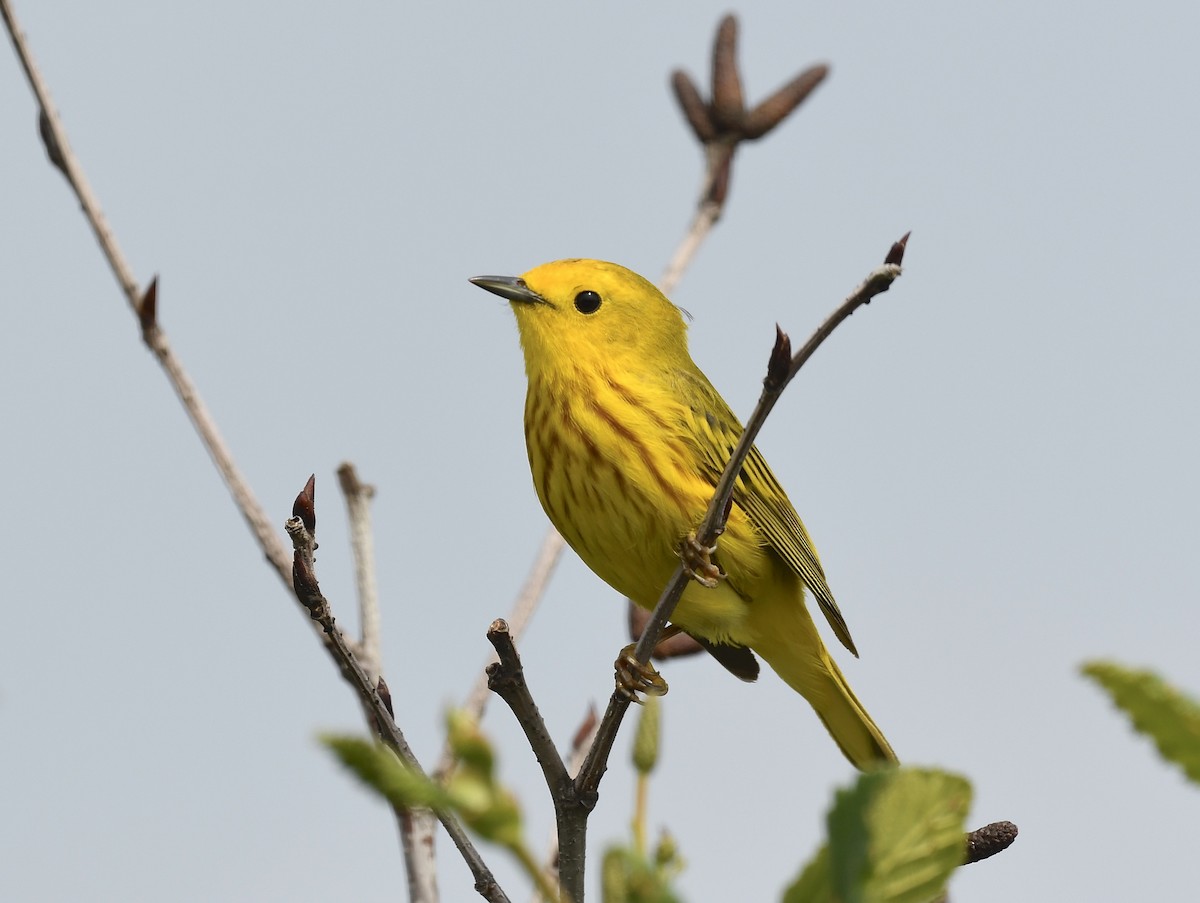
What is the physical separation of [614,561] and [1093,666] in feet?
10.7

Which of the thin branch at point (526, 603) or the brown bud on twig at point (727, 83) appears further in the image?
the brown bud on twig at point (727, 83)

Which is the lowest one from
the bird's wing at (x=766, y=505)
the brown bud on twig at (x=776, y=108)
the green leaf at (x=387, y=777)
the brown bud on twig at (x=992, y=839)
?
the brown bud on twig at (x=992, y=839)

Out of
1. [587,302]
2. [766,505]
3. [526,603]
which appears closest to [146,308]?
[526,603]

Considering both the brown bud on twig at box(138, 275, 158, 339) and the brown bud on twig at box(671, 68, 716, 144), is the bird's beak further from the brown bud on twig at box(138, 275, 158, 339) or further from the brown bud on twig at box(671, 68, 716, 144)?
the brown bud on twig at box(138, 275, 158, 339)

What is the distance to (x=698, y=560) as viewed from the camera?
291 cm

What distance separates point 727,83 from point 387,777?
378 centimetres

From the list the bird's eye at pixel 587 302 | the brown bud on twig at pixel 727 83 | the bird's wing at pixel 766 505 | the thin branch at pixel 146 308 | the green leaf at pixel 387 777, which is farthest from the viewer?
the bird's eye at pixel 587 302

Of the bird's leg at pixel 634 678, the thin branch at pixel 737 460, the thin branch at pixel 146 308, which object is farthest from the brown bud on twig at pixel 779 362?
the bird's leg at pixel 634 678

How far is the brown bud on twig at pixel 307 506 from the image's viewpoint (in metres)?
2.16

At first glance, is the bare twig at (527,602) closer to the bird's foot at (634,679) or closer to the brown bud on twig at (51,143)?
the bird's foot at (634,679)

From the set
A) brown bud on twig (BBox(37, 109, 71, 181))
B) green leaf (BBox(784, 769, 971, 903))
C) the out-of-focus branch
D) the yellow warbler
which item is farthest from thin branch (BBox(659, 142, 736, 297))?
green leaf (BBox(784, 769, 971, 903))

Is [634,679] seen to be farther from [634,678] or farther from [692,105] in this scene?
[692,105]

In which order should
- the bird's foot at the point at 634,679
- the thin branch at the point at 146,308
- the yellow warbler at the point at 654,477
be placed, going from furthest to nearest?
the yellow warbler at the point at 654,477 → the bird's foot at the point at 634,679 → the thin branch at the point at 146,308

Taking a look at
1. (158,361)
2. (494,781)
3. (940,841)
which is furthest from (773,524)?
(494,781)
